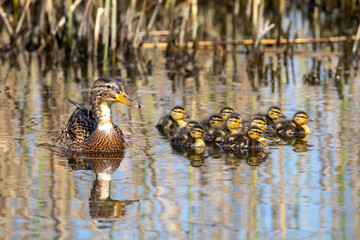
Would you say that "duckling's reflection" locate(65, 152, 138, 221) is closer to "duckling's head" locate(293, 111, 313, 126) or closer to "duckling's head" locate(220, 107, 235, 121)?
"duckling's head" locate(220, 107, 235, 121)

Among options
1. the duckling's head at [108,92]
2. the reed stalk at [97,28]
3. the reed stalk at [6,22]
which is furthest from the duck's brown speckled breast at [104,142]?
the reed stalk at [6,22]

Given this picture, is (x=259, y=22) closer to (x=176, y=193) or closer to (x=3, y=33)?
(x=3, y=33)

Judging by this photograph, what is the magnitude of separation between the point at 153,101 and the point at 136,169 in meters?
2.77

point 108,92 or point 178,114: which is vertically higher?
point 108,92

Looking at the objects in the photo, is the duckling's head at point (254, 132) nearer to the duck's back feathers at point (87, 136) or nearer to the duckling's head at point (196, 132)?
the duckling's head at point (196, 132)

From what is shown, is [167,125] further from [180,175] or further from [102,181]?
[102,181]

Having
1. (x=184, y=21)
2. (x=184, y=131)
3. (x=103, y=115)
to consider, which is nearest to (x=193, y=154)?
(x=184, y=131)

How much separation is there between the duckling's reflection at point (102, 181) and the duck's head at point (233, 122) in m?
1.01

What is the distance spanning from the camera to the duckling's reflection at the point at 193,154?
5.28 metres

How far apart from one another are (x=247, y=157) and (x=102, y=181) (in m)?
1.26

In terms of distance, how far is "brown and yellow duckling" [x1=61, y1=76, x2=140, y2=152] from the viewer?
564 cm

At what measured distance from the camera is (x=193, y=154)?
18.4 ft

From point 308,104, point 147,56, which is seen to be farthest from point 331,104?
point 147,56

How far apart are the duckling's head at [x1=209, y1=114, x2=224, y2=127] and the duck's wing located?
0.98m
